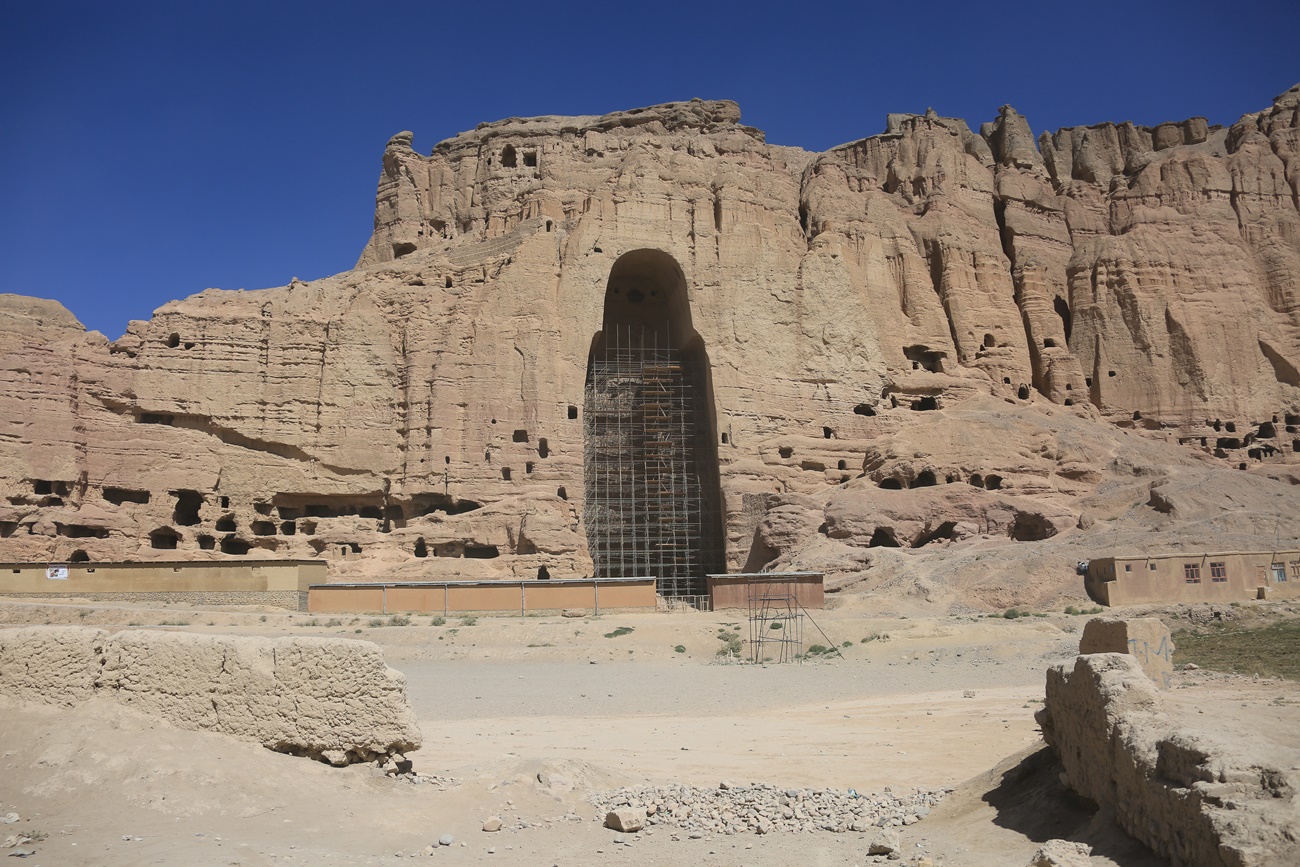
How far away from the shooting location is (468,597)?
28641 millimetres

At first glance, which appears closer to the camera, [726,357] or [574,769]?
[574,769]

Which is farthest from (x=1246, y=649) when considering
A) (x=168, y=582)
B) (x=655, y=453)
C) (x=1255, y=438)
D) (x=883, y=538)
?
(x=1255, y=438)

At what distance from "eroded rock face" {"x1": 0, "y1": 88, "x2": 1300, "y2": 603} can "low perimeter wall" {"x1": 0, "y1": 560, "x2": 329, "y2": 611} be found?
3350 mm

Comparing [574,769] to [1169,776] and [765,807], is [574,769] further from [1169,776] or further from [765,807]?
[1169,776]

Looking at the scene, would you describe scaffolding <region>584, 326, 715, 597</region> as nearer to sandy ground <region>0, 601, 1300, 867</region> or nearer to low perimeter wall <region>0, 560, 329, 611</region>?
low perimeter wall <region>0, 560, 329, 611</region>

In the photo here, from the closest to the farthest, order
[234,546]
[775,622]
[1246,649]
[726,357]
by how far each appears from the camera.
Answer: [1246,649] < [775,622] < [234,546] < [726,357]

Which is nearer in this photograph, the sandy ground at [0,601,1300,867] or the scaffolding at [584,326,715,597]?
the sandy ground at [0,601,1300,867]

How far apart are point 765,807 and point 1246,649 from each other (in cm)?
1248

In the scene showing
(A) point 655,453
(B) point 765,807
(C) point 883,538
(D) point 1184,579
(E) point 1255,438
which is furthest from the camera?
(E) point 1255,438

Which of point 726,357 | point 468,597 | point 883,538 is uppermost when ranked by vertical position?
point 726,357

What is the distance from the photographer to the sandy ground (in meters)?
6.70

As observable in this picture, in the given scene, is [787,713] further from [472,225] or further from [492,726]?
[472,225]

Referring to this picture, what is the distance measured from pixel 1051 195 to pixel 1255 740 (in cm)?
5219

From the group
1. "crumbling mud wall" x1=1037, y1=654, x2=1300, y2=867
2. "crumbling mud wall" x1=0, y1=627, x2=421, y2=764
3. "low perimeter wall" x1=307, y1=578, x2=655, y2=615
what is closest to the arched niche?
"low perimeter wall" x1=307, y1=578, x2=655, y2=615
